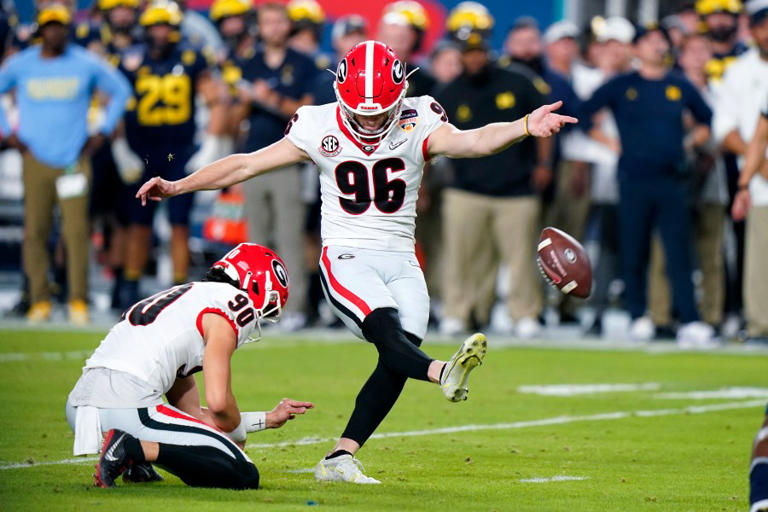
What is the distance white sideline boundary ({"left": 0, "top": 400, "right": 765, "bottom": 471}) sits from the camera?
6.86 m

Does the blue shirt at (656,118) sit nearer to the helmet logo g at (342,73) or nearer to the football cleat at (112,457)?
the helmet logo g at (342,73)

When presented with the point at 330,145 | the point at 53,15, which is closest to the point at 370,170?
the point at 330,145

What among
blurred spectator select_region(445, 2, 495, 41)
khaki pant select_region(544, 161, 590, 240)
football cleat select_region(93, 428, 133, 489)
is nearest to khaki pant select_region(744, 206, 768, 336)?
khaki pant select_region(544, 161, 590, 240)

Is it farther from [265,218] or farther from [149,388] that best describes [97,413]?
[265,218]

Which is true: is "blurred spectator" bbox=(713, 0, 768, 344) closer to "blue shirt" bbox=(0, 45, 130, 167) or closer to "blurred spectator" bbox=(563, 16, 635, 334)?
"blurred spectator" bbox=(563, 16, 635, 334)

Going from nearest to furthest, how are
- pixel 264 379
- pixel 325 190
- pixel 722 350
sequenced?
pixel 325 190, pixel 264 379, pixel 722 350

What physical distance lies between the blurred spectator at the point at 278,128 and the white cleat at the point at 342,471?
755cm

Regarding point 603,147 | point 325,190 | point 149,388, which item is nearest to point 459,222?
point 603,147

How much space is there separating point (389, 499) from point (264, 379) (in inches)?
176

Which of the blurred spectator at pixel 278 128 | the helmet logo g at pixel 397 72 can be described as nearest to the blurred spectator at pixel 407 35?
the blurred spectator at pixel 278 128

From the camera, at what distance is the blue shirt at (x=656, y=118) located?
1333 centimetres

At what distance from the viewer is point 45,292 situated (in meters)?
14.1

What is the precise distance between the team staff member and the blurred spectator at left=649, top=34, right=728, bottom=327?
519mm

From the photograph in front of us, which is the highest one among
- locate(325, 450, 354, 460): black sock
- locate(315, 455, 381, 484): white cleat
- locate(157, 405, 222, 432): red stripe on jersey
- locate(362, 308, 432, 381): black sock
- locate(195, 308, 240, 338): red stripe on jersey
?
locate(195, 308, 240, 338): red stripe on jersey
